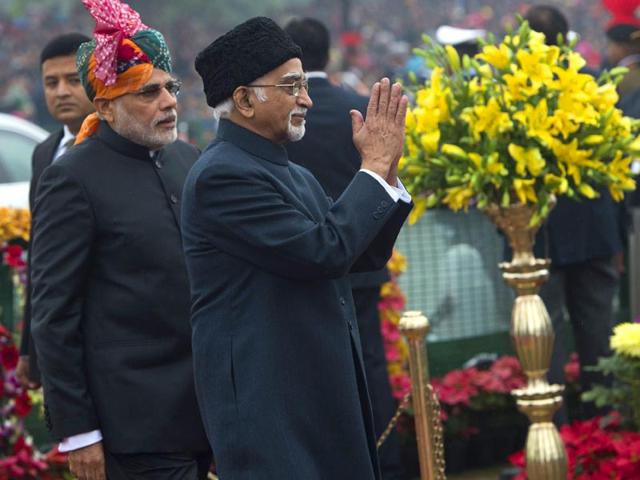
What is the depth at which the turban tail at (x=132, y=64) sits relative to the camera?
4.60 metres

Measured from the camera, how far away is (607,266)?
7.27 meters

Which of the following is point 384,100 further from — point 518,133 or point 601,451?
point 601,451

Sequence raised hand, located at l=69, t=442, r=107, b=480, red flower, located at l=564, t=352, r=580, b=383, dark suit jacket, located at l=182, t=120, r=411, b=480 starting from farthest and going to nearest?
red flower, located at l=564, t=352, r=580, b=383, raised hand, located at l=69, t=442, r=107, b=480, dark suit jacket, located at l=182, t=120, r=411, b=480

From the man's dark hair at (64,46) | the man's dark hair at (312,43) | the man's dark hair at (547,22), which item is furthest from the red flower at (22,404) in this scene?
the man's dark hair at (547,22)

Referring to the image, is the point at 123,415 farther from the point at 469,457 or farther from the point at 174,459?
the point at 469,457

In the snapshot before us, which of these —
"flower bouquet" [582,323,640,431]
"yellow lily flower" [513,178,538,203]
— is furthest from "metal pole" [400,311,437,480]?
"flower bouquet" [582,323,640,431]

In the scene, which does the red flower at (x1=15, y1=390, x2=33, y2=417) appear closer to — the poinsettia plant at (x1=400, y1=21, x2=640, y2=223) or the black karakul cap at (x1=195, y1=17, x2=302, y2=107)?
the poinsettia plant at (x1=400, y1=21, x2=640, y2=223)

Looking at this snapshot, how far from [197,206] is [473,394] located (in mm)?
4074

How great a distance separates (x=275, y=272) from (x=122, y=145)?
3.64 feet

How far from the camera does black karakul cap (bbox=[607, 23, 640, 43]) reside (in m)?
8.94

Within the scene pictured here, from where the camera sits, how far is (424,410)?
5598mm

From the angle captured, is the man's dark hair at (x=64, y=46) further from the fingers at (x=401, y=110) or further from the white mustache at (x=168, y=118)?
the fingers at (x=401, y=110)

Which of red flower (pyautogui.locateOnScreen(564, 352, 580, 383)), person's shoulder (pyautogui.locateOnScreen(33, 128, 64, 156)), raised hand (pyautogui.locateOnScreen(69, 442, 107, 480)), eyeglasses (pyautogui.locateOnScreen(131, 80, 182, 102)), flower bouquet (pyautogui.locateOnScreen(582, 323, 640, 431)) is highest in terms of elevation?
eyeglasses (pyautogui.locateOnScreen(131, 80, 182, 102))

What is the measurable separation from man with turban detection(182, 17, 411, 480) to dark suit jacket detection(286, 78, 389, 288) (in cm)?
242
